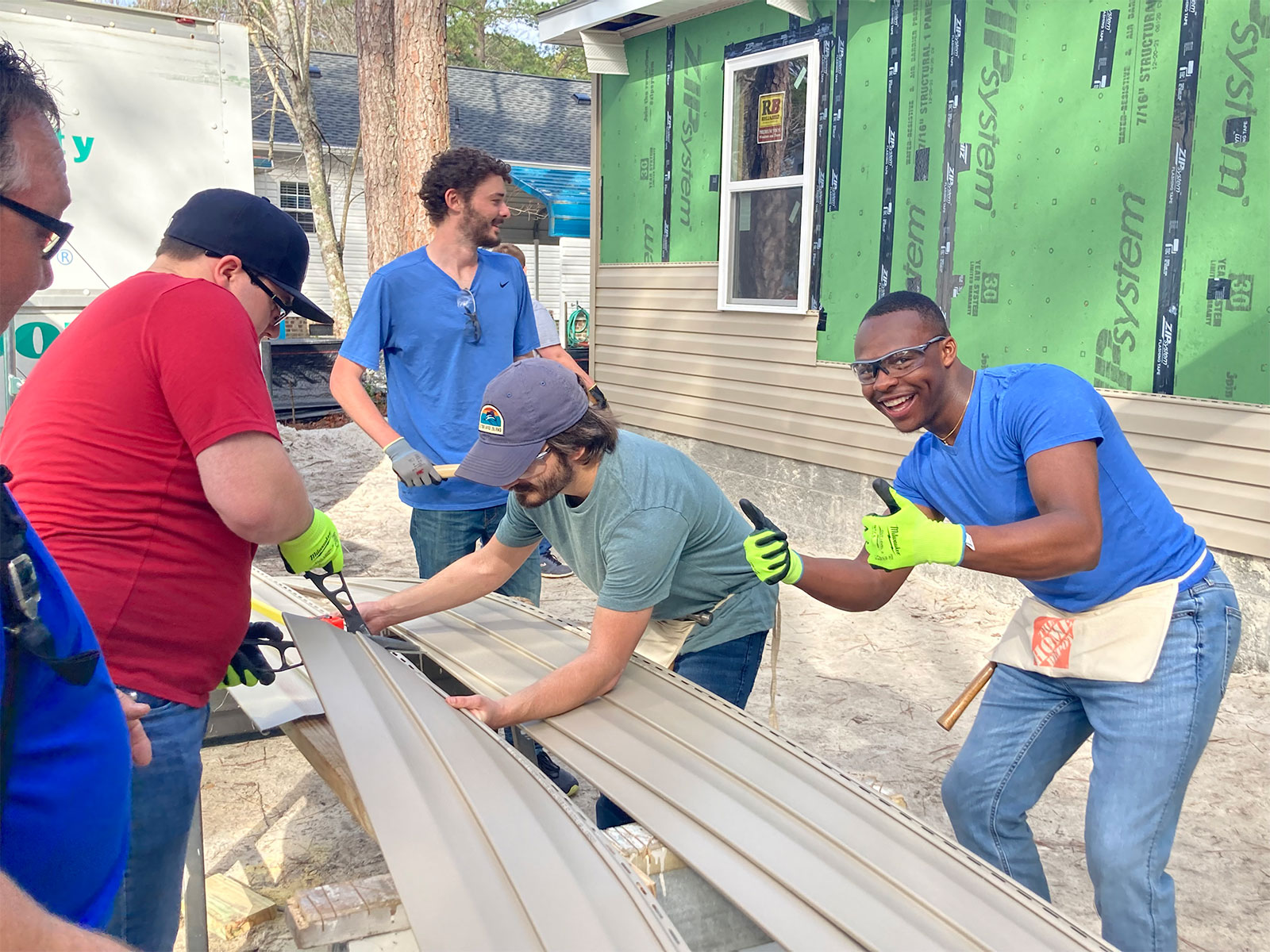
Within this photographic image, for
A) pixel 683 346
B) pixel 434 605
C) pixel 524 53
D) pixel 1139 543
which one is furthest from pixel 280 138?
pixel 1139 543

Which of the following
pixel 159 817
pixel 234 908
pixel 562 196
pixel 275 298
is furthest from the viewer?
pixel 562 196

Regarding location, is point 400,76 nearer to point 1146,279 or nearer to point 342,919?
point 1146,279

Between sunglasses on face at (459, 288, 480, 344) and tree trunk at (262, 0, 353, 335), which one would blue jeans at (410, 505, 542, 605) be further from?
tree trunk at (262, 0, 353, 335)

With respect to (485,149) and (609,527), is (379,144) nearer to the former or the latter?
(609,527)

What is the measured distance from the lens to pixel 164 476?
1926 mm

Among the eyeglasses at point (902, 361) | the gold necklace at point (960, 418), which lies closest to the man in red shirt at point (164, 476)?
the eyeglasses at point (902, 361)

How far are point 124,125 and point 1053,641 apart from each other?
5814mm

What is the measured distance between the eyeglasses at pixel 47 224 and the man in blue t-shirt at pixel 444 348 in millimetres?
2505

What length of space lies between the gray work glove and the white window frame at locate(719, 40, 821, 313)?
15.4 feet

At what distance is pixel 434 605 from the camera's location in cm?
322

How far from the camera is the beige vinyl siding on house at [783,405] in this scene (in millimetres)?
5199

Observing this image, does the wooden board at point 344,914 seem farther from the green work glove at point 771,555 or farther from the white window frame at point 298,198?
the white window frame at point 298,198

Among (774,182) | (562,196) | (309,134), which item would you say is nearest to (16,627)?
(774,182)

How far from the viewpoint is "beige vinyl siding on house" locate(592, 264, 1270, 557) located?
5.20 m
